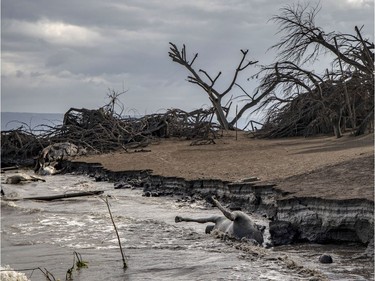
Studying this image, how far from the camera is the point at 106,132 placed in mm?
22375

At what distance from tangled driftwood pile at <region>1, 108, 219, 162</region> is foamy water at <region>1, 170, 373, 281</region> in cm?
A: 927

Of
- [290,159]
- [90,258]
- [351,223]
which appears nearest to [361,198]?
[351,223]

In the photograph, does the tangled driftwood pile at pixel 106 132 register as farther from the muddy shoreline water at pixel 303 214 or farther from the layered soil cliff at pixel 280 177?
the muddy shoreline water at pixel 303 214

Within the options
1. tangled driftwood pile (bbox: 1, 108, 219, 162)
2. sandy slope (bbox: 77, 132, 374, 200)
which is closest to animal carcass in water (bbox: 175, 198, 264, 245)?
sandy slope (bbox: 77, 132, 374, 200)

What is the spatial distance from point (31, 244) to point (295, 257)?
11.7 ft

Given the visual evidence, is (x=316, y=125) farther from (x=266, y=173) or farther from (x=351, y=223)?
(x=351, y=223)

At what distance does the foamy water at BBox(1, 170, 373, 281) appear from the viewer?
22.7 feet

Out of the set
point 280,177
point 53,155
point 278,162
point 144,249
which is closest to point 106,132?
point 53,155

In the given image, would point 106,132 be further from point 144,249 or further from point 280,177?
point 144,249

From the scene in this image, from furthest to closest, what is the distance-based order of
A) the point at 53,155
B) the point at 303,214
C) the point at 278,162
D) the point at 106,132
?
the point at 106,132
the point at 53,155
the point at 278,162
the point at 303,214

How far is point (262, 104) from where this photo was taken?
23297 mm

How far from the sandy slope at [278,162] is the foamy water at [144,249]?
127cm

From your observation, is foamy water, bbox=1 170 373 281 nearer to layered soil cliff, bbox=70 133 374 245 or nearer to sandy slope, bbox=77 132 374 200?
layered soil cliff, bbox=70 133 374 245

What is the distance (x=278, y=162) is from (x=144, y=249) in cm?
600
